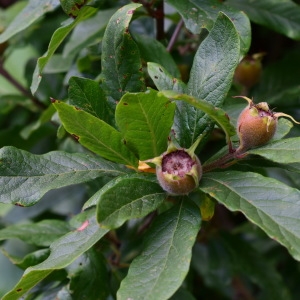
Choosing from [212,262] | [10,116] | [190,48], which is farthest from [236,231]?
[10,116]

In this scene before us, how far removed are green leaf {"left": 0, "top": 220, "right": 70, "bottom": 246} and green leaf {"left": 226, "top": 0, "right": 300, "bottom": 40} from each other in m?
0.70

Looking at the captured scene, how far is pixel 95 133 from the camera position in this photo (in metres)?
1.00

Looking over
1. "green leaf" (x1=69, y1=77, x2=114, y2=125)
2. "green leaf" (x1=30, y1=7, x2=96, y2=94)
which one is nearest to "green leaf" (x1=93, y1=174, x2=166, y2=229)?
"green leaf" (x1=69, y1=77, x2=114, y2=125)

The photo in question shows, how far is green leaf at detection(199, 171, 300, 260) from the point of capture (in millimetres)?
863

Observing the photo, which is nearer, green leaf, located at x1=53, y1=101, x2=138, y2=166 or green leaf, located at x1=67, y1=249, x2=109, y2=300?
green leaf, located at x1=53, y1=101, x2=138, y2=166

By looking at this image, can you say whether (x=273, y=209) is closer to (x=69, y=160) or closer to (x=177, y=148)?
(x=177, y=148)

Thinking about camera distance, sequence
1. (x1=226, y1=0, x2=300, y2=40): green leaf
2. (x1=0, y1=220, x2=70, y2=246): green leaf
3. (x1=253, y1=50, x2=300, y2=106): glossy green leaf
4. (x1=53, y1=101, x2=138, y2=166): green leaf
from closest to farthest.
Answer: (x1=53, y1=101, x2=138, y2=166): green leaf
(x1=0, y1=220, x2=70, y2=246): green leaf
(x1=226, y1=0, x2=300, y2=40): green leaf
(x1=253, y1=50, x2=300, y2=106): glossy green leaf

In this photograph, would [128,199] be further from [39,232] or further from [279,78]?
[279,78]

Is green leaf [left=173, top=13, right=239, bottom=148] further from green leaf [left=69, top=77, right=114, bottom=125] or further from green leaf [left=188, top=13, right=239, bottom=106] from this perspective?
green leaf [left=69, top=77, right=114, bottom=125]

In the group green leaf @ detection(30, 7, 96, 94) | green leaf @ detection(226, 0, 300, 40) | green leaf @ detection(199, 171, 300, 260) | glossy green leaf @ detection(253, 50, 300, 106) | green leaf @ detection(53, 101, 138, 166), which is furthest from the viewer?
glossy green leaf @ detection(253, 50, 300, 106)

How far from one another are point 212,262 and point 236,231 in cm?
18

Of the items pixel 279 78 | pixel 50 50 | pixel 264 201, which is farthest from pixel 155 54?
pixel 279 78

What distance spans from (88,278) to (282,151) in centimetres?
49

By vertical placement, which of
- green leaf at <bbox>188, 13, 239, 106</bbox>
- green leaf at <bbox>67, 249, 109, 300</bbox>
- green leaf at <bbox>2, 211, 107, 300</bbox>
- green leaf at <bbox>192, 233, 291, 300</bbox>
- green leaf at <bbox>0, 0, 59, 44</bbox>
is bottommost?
green leaf at <bbox>192, 233, 291, 300</bbox>
